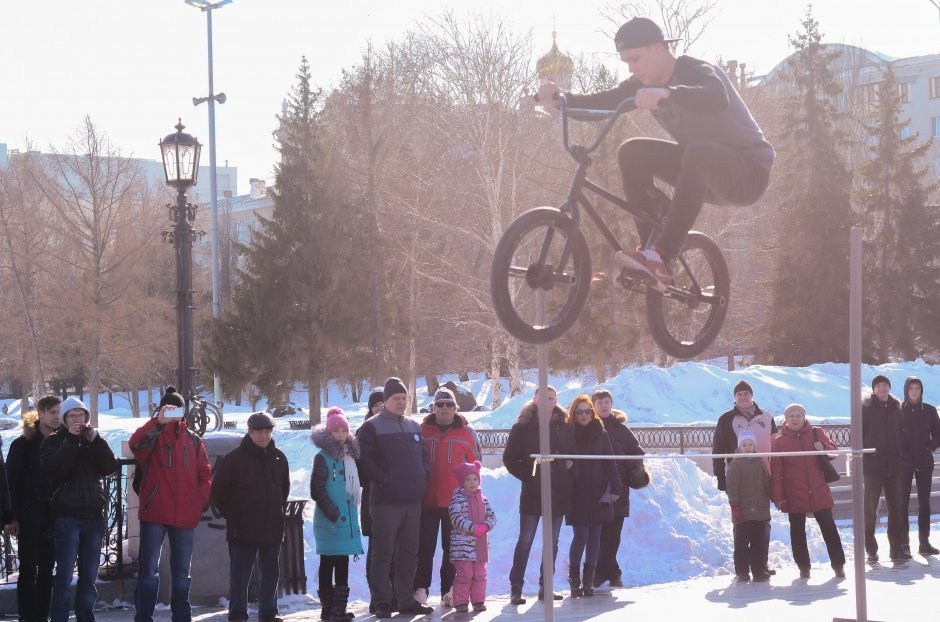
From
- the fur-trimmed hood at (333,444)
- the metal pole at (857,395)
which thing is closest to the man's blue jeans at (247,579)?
the fur-trimmed hood at (333,444)

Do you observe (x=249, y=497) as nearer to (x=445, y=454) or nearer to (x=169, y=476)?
(x=169, y=476)

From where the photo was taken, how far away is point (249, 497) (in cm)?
972

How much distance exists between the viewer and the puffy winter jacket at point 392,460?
401 inches

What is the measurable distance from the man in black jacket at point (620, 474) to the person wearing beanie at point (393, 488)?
7.45ft

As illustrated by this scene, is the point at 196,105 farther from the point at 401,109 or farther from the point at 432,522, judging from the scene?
the point at 432,522

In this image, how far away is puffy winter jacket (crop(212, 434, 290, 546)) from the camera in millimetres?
9711

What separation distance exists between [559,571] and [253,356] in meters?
27.2

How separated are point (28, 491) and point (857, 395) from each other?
607cm

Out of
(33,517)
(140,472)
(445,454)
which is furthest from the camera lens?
(445,454)

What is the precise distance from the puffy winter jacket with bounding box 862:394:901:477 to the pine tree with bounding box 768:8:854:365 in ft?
67.4

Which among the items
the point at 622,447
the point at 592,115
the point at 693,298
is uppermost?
the point at 592,115

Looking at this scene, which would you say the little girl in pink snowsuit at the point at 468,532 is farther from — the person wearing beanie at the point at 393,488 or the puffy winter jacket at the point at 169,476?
the puffy winter jacket at the point at 169,476

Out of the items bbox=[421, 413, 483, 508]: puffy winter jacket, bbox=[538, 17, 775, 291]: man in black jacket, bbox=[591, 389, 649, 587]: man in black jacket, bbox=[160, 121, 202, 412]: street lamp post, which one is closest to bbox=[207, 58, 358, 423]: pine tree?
bbox=[160, 121, 202, 412]: street lamp post

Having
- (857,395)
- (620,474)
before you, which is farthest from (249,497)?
(857,395)
